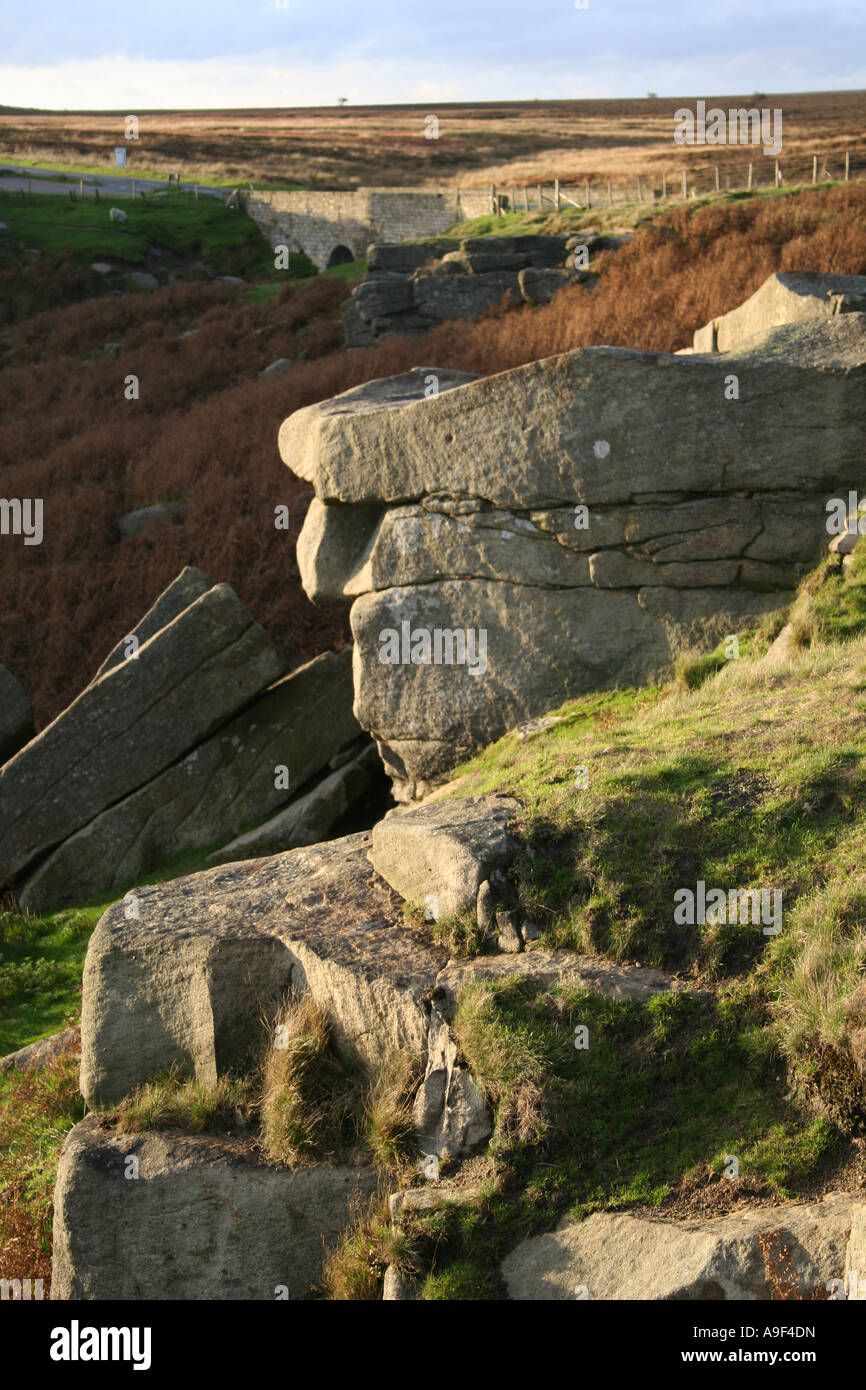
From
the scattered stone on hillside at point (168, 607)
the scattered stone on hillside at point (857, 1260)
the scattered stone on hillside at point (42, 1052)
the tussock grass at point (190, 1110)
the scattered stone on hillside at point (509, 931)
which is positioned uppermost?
the scattered stone on hillside at point (168, 607)

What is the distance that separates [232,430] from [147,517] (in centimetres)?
273

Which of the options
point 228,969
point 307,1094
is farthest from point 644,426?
point 307,1094

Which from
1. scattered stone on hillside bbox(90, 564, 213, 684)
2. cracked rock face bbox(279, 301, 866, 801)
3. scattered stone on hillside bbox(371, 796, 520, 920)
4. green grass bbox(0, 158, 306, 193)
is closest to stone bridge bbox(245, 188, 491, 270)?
green grass bbox(0, 158, 306, 193)

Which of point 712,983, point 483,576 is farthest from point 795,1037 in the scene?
point 483,576

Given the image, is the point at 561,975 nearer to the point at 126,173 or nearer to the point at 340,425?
the point at 340,425

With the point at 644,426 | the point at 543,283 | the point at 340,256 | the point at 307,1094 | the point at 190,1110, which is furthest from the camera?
the point at 340,256

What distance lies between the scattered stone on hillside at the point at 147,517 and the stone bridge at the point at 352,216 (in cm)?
3365

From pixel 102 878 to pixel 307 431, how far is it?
5.63 m

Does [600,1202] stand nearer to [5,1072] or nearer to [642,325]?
[5,1072]

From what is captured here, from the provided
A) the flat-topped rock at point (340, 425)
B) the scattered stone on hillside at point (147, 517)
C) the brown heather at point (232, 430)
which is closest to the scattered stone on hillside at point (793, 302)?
the brown heather at point (232, 430)

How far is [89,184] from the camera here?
59094 mm

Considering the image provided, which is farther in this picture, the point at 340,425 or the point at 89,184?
the point at 89,184

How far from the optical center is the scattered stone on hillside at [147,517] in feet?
61.4

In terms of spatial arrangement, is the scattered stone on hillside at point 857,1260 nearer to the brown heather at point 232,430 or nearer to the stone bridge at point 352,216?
the brown heather at point 232,430
